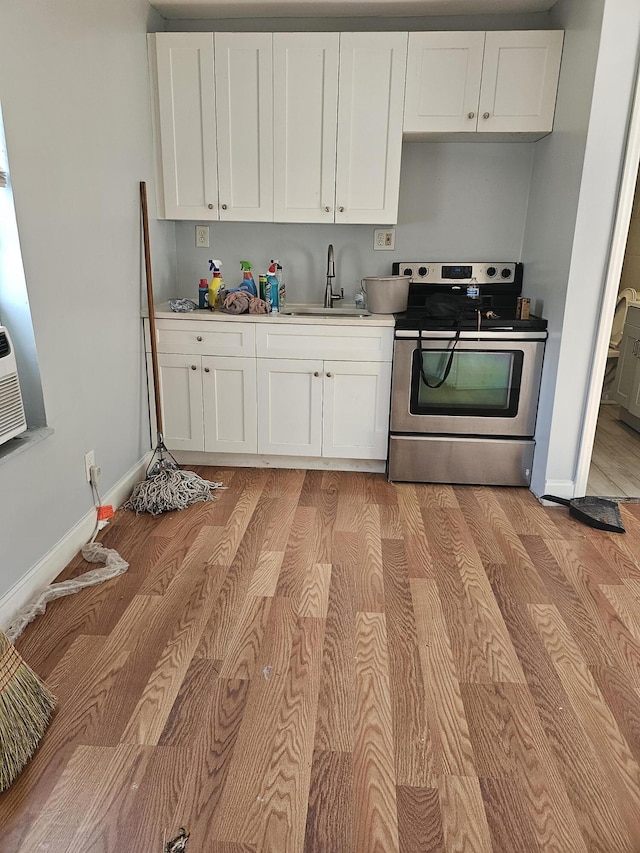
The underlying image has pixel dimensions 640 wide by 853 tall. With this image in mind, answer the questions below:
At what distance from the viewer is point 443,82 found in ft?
9.25

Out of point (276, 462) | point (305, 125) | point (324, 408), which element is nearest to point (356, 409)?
point (324, 408)

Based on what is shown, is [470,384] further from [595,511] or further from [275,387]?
[275,387]

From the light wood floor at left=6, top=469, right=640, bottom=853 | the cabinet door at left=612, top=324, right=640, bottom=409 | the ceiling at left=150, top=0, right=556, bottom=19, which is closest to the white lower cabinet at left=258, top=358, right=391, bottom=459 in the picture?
the light wood floor at left=6, top=469, right=640, bottom=853

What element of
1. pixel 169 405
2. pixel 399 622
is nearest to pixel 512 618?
pixel 399 622

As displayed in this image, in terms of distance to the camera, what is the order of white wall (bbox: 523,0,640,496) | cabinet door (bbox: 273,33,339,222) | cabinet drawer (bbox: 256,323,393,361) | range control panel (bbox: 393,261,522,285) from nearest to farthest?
white wall (bbox: 523,0,640,496)
cabinet door (bbox: 273,33,339,222)
cabinet drawer (bbox: 256,323,393,361)
range control panel (bbox: 393,261,522,285)

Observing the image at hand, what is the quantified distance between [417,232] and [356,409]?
1.09m

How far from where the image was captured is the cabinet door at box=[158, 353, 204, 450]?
306 centimetres

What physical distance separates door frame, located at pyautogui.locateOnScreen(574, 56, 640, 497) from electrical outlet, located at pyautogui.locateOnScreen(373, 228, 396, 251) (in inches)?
46.9

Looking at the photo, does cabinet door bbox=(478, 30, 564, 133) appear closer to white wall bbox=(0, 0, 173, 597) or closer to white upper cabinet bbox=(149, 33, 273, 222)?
white upper cabinet bbox=(149, 33, 273, 222)

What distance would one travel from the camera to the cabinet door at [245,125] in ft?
9.35

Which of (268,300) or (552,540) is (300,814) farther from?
(268,300)

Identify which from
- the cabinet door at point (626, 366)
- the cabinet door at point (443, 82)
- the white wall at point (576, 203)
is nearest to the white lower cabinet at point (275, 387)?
the white wall at point (576, 203)

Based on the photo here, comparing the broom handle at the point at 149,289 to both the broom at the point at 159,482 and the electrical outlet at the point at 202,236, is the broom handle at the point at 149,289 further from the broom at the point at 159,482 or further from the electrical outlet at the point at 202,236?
the electrical outlet at the point at 202,236

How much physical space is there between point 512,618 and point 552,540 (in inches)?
25.3
